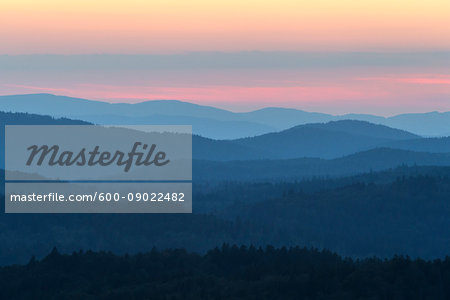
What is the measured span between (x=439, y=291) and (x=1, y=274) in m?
66.1

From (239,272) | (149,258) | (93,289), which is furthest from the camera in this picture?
(149,258)

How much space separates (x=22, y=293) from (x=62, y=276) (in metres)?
6.49

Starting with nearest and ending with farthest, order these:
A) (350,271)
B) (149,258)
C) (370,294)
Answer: (370,294) → (350,271) → (149,258)

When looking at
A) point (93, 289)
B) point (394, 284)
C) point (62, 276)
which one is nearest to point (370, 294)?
point (394, 284)

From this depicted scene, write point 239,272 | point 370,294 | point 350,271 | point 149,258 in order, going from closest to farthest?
point 370,294 → point 350,271 → point 239,272 → point 149,258

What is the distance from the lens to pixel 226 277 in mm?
127812

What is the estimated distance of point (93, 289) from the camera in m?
120

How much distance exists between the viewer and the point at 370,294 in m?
97.4

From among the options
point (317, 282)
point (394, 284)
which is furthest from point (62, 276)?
point (394, 284)

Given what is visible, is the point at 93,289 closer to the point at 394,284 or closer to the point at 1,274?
the point at 1,274

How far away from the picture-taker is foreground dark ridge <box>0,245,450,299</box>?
332 feet

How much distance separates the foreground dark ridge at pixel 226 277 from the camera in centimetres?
10125

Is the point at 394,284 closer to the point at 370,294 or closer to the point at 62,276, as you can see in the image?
the point at 370,294

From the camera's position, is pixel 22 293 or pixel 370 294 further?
pixel 22 293
